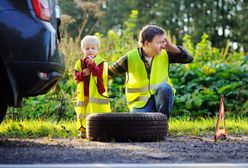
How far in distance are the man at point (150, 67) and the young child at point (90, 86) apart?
0.33 meters

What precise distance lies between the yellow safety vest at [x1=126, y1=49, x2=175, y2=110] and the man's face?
0.26 feet

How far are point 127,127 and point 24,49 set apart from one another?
142cm

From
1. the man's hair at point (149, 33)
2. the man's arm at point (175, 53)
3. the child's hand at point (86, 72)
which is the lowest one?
the child's hand at point (86, 72)

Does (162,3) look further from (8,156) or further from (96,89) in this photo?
(8,156)

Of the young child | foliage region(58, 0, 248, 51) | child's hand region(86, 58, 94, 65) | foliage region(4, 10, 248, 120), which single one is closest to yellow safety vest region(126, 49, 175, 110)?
the young child

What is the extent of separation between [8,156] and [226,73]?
572cm

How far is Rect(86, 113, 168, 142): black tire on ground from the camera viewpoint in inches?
211

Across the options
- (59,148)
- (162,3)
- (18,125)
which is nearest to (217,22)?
(162,3)

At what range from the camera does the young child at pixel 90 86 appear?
6020 mm

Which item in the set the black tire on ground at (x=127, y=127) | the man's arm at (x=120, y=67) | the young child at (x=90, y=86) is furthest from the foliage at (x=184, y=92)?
the black tire on ground at (x=127, y=127)

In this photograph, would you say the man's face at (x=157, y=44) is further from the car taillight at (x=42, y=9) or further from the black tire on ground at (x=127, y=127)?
the car taillight at (x=42, y=9)

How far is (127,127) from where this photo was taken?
5.35 meters

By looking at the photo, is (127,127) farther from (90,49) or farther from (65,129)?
(65,129)

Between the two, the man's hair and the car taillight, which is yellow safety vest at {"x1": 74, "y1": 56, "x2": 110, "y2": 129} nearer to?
the man's hair
